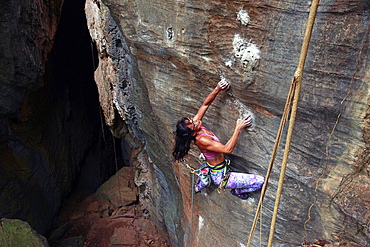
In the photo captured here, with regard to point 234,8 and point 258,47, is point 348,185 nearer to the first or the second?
point 258,47

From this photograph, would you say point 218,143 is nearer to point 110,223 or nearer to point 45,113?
point 110,223

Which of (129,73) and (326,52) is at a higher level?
(326,52)

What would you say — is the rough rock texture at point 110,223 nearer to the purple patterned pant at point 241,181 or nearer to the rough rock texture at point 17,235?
the rough rock texture at point 17,235

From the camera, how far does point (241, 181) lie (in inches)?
124

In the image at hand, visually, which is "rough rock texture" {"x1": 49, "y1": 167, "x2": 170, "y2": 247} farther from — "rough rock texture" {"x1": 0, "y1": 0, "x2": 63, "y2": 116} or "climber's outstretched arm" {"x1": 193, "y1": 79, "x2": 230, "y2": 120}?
"climber's outstretched arm" {"x1": 193, "y1": 79, "x2": 230, "y2": 120}

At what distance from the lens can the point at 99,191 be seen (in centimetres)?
895

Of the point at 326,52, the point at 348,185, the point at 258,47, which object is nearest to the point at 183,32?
the point at 258,47

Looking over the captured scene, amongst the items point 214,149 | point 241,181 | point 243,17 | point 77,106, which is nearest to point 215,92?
point 214,149

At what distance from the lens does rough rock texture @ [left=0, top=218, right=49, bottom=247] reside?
482 centimetres

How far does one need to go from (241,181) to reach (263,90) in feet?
3.97

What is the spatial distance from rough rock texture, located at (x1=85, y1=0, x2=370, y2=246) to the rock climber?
0.15 meters

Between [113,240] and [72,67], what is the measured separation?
21.0 feet

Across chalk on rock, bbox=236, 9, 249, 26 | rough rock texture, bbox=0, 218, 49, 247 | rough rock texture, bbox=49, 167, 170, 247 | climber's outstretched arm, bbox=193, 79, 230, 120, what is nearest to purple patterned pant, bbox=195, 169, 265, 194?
climber's outstretched arm, bbox=193, 79, 230, 120

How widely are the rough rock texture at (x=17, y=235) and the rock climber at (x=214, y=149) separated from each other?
411 cm
